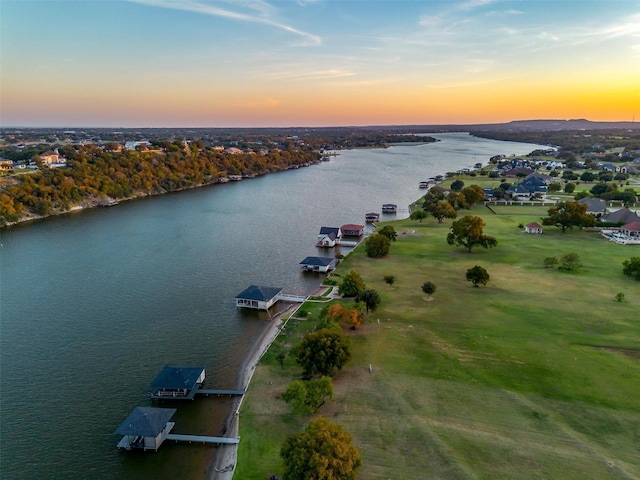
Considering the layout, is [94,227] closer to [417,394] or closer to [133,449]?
[133,449]

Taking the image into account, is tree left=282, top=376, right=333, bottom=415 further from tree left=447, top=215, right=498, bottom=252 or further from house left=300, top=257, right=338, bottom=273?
tree left=447, top=215, right=498, bottom=252

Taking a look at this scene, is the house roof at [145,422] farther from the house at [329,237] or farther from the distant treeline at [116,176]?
the distant treeline at [116,176]

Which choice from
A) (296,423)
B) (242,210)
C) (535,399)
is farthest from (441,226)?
(296,423)

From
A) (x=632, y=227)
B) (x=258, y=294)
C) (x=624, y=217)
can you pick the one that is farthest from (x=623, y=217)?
(x=258, y=294)

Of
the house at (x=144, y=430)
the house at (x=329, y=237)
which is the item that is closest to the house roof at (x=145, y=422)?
the house at (x=144, y=430)

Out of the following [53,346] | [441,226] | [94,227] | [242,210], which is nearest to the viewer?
[53,346]
